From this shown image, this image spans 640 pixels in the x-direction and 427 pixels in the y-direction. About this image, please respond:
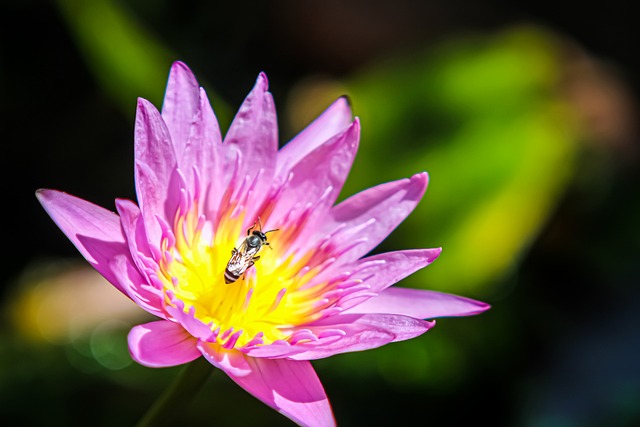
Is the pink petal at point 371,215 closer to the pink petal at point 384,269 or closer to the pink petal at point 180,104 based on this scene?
the pink petal at point 384,269

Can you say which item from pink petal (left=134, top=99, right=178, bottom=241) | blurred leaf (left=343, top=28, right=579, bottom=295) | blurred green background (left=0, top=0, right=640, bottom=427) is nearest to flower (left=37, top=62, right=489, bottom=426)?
pink petal (left=134, top=99, right=178, bottom=241)

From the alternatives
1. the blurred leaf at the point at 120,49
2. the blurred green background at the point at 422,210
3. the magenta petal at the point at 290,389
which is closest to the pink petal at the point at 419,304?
the magenta petal at the point at 290,389

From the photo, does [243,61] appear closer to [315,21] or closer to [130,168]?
[315,21]

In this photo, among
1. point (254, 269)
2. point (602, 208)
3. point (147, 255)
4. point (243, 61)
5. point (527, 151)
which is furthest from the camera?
point (243, 61)

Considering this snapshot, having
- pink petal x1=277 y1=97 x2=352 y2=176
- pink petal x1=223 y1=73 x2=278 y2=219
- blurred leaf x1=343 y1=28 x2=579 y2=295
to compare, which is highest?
pink petal x1=223 y1=73 x2=278 y2=219

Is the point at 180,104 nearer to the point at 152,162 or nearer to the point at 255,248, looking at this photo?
the point at 152,162

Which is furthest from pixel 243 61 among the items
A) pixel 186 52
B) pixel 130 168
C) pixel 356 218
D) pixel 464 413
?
pixel 356 218

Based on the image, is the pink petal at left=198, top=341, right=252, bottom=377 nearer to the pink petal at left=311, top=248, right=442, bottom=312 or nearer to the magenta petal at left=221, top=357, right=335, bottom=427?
the magenta petal at left=221, top=357, right=335, bottom=427
